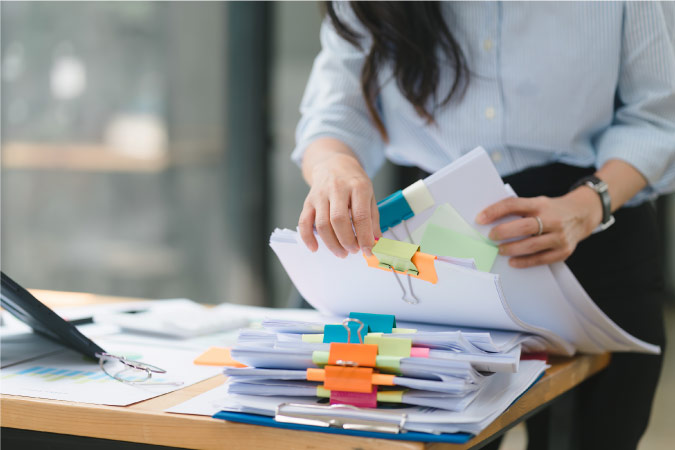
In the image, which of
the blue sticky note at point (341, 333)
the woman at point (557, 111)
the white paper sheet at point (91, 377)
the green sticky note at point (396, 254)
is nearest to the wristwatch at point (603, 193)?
the woman at point (557, 111)

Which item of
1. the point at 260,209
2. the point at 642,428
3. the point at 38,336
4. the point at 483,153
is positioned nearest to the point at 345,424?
the point at 483,153

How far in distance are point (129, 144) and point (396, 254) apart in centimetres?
265

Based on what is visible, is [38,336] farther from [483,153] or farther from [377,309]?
[483,153]

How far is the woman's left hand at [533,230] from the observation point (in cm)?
87

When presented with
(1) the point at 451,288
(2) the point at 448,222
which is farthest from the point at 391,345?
(2) the point at 448,222

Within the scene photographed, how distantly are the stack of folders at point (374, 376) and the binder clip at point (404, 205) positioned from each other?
0.19m

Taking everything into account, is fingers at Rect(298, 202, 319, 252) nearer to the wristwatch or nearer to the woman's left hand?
the woman's left hand

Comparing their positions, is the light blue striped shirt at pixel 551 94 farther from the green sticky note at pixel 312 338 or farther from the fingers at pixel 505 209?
the green sticky note at pixel 312 338

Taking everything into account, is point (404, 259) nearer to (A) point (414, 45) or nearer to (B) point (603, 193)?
(B) point (603, 193)

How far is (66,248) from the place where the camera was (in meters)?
3.21

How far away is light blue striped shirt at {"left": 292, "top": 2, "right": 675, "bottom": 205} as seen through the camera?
1043mm

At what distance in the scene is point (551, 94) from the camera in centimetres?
107

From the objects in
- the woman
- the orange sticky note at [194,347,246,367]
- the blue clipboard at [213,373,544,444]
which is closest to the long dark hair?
the woman

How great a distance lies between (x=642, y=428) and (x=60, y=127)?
2806mm
